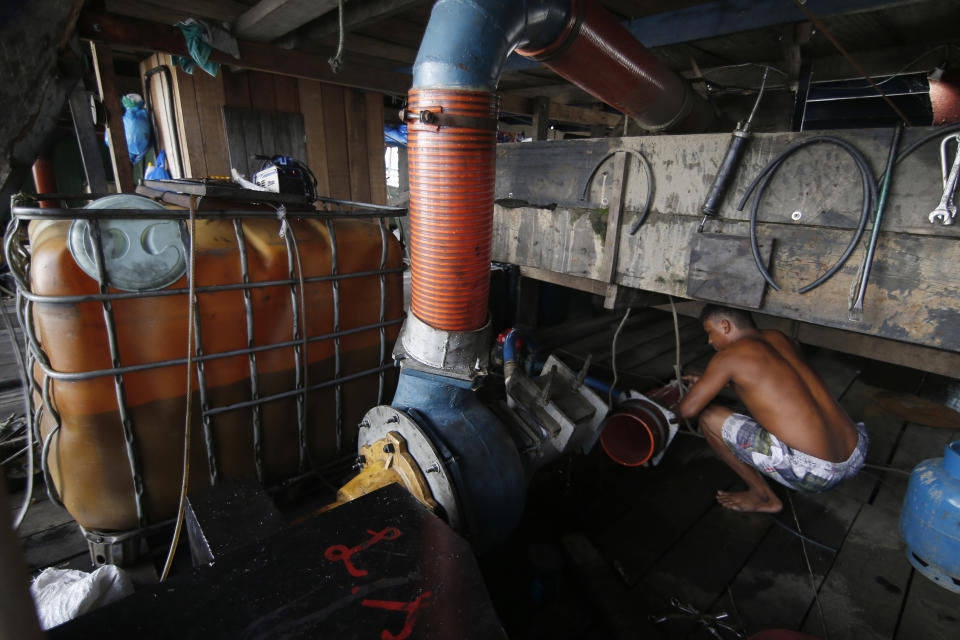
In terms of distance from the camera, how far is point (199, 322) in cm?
196

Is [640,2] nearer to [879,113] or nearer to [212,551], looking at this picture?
[212,551]

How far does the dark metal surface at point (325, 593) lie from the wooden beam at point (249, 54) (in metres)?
3.85

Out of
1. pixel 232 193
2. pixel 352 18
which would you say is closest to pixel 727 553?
pixel 232 193

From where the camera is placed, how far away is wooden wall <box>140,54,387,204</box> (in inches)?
171

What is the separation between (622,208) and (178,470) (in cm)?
294

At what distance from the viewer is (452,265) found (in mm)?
1942

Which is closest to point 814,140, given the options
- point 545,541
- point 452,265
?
point 452,265

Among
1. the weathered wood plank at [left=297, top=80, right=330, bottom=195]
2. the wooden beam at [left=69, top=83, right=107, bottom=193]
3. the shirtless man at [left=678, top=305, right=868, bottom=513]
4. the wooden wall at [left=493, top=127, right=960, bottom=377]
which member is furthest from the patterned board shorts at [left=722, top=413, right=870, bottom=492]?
the weathered wood plank at [left=297, top=80, right=330, bottom=195]

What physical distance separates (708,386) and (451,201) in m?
1.96

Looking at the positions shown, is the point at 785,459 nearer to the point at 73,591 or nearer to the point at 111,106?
the point at 73,591

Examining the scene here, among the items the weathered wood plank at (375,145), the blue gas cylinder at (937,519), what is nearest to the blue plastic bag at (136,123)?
the weathered wood plank at (375,145)

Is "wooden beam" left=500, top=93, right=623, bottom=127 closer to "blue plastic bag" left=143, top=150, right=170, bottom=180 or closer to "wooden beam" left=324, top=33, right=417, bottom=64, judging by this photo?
"wooden beam" left=324, top=33, right=417, bottom=64

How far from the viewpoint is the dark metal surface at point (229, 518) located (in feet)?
4.62

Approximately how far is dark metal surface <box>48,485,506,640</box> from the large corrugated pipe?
98cm
